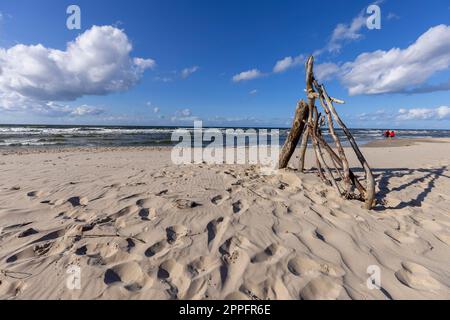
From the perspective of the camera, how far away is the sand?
242 cm

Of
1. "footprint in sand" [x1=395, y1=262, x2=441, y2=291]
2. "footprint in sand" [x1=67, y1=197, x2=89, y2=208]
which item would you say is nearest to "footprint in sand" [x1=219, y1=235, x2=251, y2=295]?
"footprint in sand" [x1=395, y1=262, x2=441, y2=291]

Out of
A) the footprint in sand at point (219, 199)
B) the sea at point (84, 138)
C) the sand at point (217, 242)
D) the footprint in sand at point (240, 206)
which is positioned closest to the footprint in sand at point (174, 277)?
the sand at point (217, 242)

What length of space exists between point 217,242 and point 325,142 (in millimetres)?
3383

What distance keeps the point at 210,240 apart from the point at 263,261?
777 mm

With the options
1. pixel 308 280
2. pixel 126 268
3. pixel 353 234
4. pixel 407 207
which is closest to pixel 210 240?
pixel 126 268

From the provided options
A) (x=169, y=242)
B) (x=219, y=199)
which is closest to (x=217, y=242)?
(x=169, y=242)

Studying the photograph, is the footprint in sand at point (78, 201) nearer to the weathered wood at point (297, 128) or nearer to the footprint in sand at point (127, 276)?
the footprint in sand at point (127, 276)

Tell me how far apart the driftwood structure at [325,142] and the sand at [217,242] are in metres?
0.30

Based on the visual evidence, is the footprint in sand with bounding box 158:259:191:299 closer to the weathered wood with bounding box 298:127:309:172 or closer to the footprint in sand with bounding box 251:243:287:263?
the footprint in sand with bounding box 251:243:287:263

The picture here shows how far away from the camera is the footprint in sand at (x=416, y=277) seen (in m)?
2.55

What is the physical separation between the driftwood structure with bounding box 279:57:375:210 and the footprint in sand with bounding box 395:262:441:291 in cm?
166

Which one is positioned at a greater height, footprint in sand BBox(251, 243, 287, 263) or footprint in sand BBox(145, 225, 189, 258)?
footprint in sand BBox(145, 225, 189, 258)

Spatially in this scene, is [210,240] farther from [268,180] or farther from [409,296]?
[268,180]

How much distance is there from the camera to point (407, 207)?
461 centimetres
